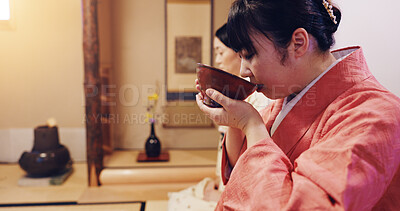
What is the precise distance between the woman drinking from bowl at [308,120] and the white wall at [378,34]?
1.18ft

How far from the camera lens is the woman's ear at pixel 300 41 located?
833mm

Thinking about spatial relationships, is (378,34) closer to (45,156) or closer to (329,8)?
(329,8)

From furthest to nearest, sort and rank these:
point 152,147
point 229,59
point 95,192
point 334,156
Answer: point 152,147
point 95,192
point 229,59
point 334,156

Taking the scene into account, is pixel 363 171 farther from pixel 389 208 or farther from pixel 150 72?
pixel 150 72

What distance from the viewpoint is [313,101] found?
35.4 inches

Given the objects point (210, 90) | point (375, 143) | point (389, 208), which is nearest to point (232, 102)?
point (210, 90)

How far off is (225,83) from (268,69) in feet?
0.44

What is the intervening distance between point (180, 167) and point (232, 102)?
1929 millimetres

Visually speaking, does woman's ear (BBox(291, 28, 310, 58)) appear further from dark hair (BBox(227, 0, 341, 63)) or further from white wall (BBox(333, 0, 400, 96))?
white wall (BBox(333, 0, 400, 96))

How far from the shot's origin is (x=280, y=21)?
32.5 inches

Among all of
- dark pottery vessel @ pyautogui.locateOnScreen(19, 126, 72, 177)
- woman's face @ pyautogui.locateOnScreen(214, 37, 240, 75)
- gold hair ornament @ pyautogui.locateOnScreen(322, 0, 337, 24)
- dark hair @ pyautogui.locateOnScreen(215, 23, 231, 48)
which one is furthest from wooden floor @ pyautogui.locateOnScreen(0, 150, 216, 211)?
gold hair ornament @ pyautogui.locateOnScreen(322, 0, 337, 24)

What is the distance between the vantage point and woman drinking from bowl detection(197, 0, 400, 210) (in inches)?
27.1

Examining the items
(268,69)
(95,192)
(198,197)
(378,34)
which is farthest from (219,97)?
(95,192)

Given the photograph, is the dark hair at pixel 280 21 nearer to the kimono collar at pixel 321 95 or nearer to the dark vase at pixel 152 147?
the kimono collar at pixel 321 95
